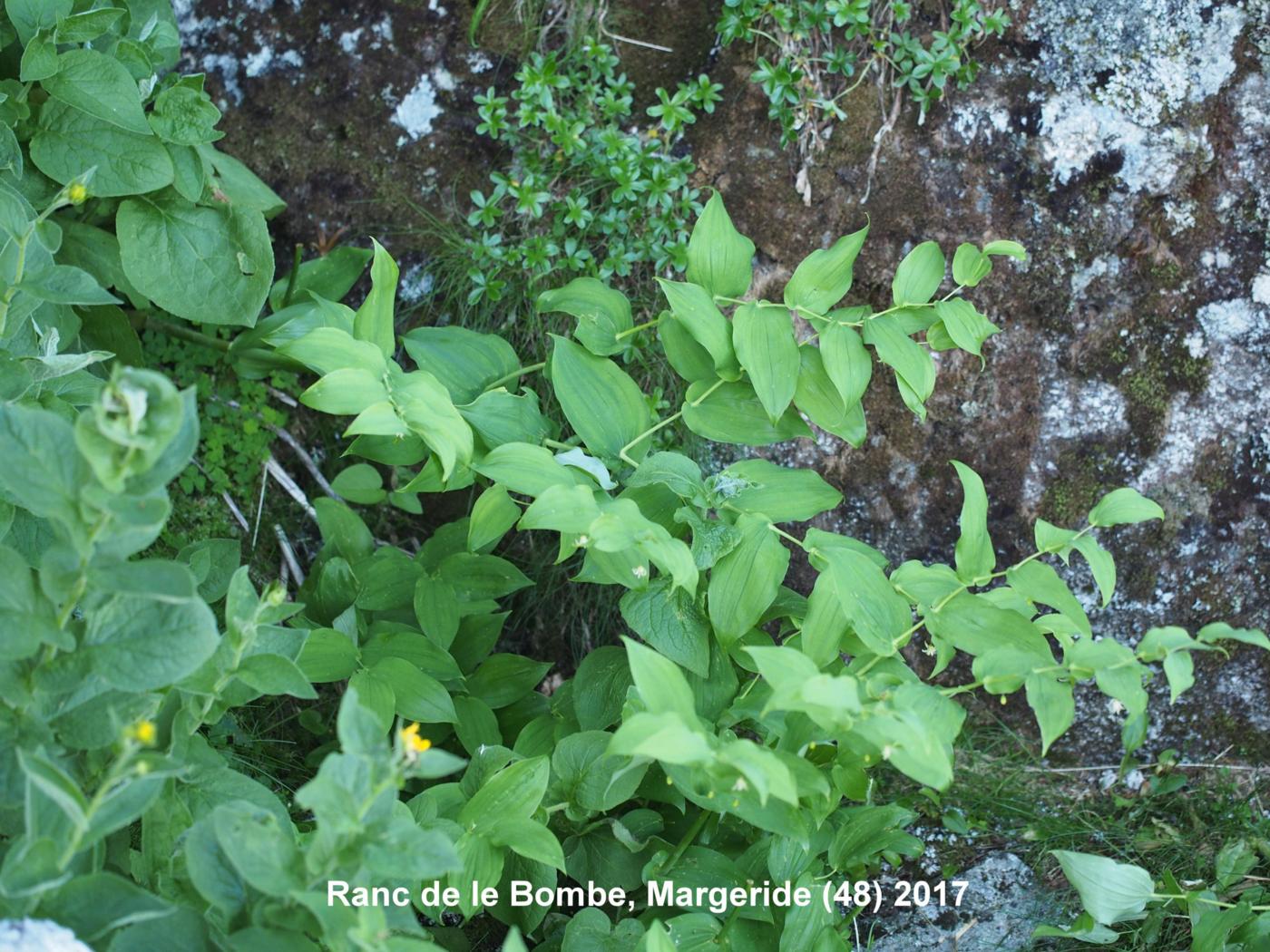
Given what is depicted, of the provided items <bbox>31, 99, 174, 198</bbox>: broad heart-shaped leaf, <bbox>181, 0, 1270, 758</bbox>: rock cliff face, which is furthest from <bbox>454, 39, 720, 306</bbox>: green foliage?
<bbox>31, 99, 174, 198</bbox>: broad heart-shaped leaf

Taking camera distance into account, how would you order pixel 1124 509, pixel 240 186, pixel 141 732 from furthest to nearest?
pixel 240 186
pixel 1124 509
pixel 141 732

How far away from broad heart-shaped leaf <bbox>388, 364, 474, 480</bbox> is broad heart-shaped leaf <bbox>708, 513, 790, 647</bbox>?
1.82ft

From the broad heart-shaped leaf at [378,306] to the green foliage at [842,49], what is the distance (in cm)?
118

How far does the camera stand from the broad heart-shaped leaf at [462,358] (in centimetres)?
239

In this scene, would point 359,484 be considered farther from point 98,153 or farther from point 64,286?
point 64,286

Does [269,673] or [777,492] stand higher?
[777,492]

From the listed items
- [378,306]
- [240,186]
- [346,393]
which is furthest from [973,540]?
[240,186]

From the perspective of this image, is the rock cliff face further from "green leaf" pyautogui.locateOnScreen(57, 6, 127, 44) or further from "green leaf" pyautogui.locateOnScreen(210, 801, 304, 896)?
"green leaf" pyautogui.locateOnScreen(210, 801, 304, 896)

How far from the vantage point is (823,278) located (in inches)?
88.2

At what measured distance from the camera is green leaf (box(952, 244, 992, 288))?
7.17ft

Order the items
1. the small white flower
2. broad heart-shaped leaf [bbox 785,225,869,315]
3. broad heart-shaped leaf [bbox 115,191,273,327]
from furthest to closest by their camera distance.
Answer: broad heart-shaped leaf [bbox 115,191,273,327]
broad heart-shaped leaf [bbox 785,225,869,315]
the small white flower

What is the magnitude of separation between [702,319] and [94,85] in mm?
1380

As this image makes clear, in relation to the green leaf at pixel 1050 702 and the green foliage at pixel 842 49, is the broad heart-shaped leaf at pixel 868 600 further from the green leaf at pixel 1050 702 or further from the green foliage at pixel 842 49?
the green foliage at pixel 842 49

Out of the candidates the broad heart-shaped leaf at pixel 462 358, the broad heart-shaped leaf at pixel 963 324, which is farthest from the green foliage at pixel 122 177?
the broad heart-shaped leaf at pixel 963 324
